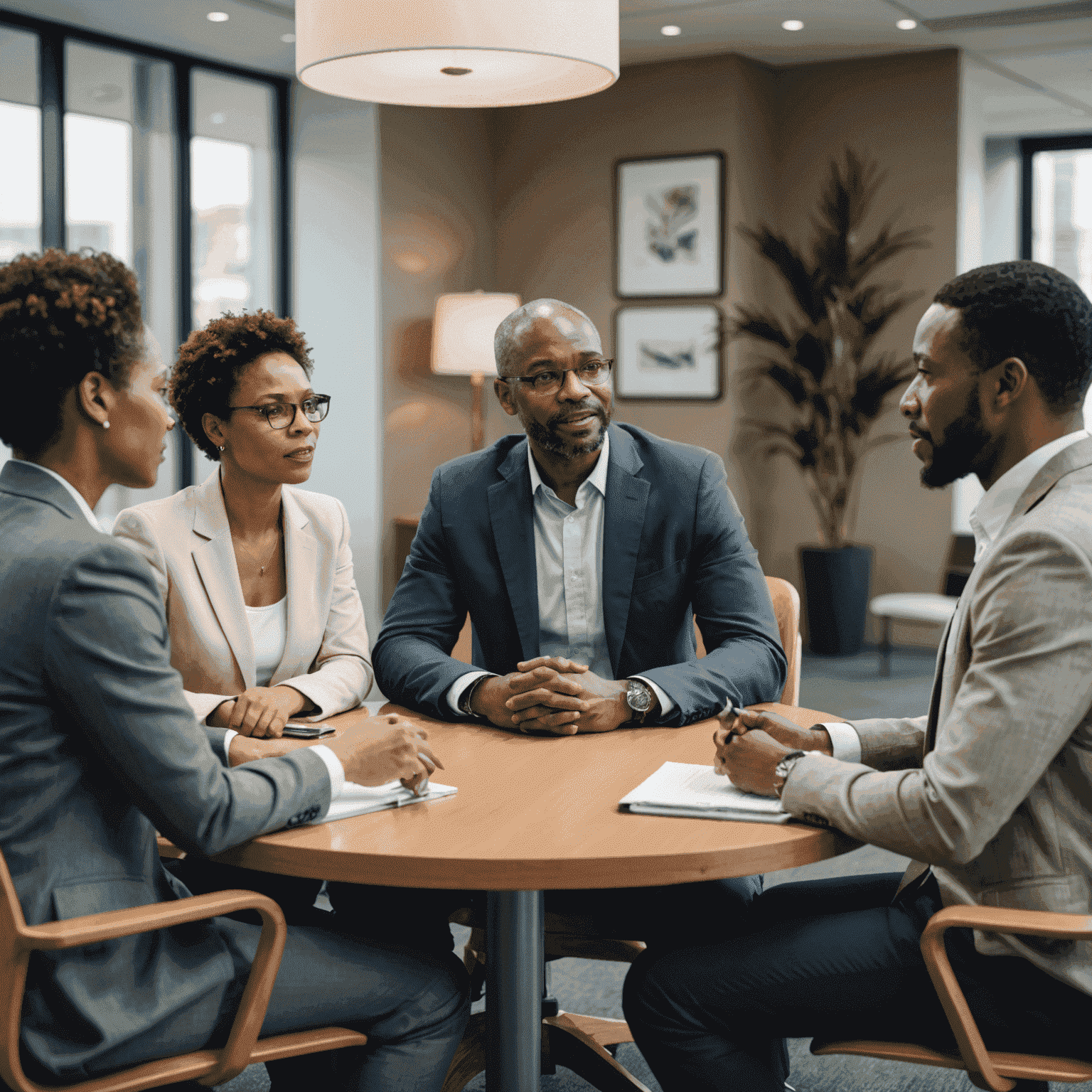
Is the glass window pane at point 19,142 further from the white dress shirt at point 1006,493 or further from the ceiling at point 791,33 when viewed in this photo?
the white dress shirt at point 1006,493

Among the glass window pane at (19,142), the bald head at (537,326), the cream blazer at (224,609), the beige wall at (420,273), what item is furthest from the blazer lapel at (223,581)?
the beige wall at (420,273)

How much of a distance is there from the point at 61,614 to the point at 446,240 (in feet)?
19.8

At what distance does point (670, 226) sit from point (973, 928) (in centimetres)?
607

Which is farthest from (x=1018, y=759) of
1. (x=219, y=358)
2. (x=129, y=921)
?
(x=219, y=358)

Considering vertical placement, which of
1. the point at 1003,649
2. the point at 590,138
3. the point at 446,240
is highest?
the point at 590,138

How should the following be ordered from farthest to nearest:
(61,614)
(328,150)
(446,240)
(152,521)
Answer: (446,240) < (328,150) < (152,521) < (61,614)

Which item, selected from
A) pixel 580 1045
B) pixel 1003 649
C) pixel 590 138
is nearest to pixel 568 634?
pixel 580 1045

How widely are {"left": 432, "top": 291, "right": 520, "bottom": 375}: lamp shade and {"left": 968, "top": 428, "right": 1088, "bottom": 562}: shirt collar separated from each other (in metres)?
4.87

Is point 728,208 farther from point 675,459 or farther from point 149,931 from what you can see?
point 149,931

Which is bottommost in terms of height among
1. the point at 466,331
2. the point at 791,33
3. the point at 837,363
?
the point at 837,363

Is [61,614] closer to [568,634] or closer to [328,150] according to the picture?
[568,634]

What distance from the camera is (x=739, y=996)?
1608 millimetres

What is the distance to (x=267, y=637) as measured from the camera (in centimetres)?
235

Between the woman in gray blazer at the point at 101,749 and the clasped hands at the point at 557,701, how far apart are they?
19.4 inches
